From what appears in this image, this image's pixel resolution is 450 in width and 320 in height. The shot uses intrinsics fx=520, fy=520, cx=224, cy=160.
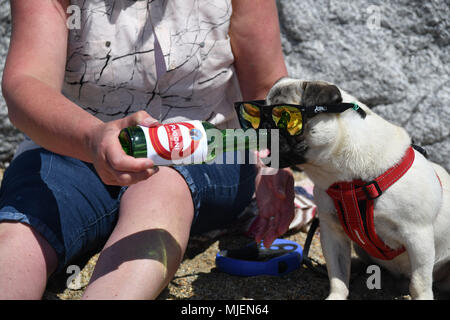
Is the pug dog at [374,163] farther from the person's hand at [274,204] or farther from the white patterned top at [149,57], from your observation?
the white patterned top at [149,57]

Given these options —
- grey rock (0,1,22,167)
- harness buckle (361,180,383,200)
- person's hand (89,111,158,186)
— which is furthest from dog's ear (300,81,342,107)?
grey rock (0,1,22,167)

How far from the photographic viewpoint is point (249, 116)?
5.60 ft

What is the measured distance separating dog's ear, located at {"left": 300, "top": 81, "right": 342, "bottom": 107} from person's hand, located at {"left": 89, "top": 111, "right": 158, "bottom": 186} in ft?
1.67

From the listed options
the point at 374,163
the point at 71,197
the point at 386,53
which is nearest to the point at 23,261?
the point at 71,197

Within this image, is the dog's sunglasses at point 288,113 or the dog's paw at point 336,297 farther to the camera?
the dog's paw at point 336,297

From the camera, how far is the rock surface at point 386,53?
2928 mm

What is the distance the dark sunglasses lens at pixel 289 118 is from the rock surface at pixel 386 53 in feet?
5.14

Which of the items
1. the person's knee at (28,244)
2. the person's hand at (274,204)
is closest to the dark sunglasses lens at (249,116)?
the person's hand at (274,204)

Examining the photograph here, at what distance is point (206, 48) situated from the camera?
78.2 inches

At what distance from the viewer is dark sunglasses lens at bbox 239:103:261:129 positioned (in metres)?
1.66

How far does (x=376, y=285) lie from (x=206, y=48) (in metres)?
1.12

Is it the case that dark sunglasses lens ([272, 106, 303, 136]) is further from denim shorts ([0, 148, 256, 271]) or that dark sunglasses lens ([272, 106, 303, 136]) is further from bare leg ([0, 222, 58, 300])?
bare leg ([0, 222, 58, 300])

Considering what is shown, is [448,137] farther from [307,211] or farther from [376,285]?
[376,285]

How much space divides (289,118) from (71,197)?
827mm
